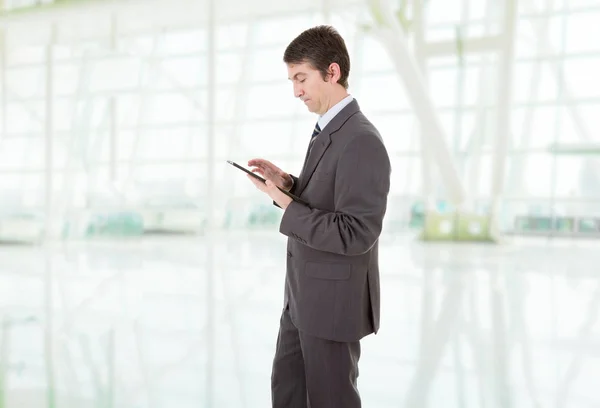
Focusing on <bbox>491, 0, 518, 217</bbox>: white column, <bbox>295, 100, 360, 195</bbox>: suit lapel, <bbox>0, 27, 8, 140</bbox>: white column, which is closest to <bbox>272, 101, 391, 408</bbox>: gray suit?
<bbox>295, 100, 360, 195</bbox>: suit lapel

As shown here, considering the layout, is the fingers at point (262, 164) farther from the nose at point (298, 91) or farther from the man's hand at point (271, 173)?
the nose at point (298, 91)

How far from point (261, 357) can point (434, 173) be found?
11.6m

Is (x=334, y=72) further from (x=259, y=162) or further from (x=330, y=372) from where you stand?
(x=330, y=372)

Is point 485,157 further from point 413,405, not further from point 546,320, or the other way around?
point 413,405

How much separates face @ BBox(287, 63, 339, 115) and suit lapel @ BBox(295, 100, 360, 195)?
0.20 feet

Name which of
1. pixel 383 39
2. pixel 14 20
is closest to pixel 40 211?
pixel 14 20

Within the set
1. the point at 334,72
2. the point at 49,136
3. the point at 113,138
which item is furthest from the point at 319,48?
the point at 113,138

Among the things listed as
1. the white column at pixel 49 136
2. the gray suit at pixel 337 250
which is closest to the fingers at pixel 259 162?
the gray suit at pixel 337 250

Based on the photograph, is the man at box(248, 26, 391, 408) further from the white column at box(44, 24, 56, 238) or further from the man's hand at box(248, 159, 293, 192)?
the white column at box(44, 24, 56, 238)

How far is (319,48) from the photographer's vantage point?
1579mm

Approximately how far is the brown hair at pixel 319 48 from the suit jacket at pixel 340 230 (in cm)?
15

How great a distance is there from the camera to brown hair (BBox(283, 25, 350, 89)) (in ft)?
5.19

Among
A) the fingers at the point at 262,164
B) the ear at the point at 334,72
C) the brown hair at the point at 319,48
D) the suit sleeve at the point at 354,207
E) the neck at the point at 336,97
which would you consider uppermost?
the brown hair at the point at 319,48

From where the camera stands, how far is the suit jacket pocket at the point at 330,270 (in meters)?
1.57
